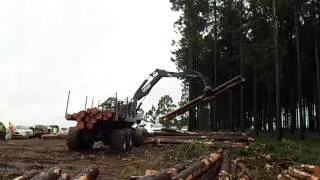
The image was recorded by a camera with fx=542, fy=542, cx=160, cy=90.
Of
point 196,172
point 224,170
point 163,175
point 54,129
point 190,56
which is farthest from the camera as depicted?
point 54,129

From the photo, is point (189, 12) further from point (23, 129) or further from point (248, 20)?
point (23, 129)

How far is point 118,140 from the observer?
23.5 meters

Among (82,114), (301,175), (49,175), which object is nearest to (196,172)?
(301,175)

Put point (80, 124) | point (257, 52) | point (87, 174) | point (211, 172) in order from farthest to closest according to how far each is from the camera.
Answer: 1. point (257, 52)
2. point (80, 124)
3. point (211, 172)
4. point (87, 174)

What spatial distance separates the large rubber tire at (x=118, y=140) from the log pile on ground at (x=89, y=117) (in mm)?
1092

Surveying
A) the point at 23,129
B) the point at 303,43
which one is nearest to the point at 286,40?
the point at 303,43

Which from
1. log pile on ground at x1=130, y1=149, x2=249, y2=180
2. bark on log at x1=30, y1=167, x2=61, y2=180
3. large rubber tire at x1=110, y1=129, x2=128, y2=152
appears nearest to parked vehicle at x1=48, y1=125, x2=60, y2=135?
large rubber tire at x1=110, y1=129, x2=128, y2=152

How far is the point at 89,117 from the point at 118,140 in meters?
1.62

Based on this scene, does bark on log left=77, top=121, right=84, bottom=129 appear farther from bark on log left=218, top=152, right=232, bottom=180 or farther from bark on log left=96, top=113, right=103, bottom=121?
bark on log left=218, top=152, right=232, bottom=180

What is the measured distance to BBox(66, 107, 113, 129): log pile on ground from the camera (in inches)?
893

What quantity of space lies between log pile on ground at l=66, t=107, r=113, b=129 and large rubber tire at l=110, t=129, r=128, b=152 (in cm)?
109

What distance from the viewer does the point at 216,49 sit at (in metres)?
56.8

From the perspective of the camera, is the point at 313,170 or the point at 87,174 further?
the point at 87,174

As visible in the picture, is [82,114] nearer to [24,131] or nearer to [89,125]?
[89,125]
